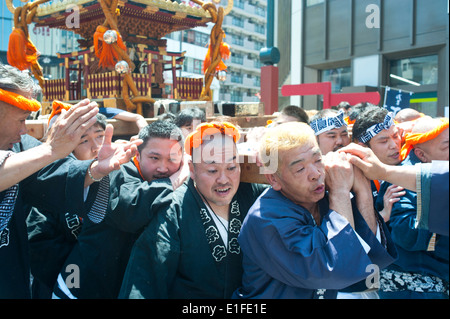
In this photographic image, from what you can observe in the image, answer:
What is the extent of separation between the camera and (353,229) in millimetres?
1455

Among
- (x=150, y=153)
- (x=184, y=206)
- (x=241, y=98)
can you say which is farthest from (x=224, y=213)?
(x=241, y=98)

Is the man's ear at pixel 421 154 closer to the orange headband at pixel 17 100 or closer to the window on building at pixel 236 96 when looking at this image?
the orange headband at pixel 17 100

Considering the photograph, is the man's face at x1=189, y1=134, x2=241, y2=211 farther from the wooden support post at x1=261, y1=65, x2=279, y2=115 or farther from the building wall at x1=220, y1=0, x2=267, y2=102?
the building wall at x1=220, y1=0, x2=267, y2=102

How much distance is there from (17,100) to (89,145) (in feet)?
2.69

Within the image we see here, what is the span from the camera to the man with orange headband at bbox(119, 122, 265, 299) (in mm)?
1702

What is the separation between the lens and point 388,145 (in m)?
2.43

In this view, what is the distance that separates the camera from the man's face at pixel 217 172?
1866 mm

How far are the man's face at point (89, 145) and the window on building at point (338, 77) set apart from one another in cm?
1579

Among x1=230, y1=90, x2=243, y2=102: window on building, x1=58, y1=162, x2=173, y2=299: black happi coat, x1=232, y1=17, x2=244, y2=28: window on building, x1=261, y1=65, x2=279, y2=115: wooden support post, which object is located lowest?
x1=58, y1=162, x2=173, y2=299: black happi coat

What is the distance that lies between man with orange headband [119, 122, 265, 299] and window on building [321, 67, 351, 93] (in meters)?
16.1

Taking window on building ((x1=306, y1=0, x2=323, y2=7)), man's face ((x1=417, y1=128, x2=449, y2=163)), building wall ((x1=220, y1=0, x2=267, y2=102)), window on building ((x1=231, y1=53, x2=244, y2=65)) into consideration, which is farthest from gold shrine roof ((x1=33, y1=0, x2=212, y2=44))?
window on building ((x1=231, y1=53, x2=244, y2=65))

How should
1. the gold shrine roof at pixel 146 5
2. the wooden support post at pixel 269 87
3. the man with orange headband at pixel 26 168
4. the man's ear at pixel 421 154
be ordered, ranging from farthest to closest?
the gold shrine roof at pixel 146 5 → the wooden support post at pixel 269 87 → the man's ear at pixel 421 154 → the man with orange headband at pixel 26 168

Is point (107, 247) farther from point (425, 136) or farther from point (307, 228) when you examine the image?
point (425, 136)

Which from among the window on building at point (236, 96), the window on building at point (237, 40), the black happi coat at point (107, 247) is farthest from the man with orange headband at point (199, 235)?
the window on building at point (237, 40)
